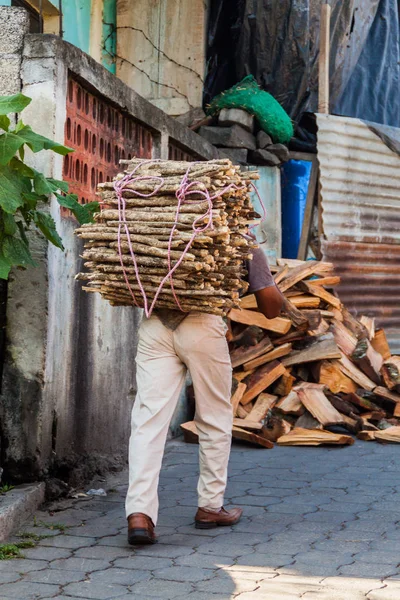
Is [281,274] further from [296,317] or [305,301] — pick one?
[296,317]

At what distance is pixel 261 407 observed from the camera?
7.49 metres

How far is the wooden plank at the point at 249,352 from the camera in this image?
7742 millimetres

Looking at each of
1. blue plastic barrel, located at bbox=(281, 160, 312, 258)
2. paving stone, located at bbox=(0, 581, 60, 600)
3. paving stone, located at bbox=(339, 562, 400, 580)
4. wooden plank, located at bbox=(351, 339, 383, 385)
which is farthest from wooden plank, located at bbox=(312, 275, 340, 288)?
paving stone, located at bbox=(0, 581, 60, 600)

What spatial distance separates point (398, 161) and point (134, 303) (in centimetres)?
722

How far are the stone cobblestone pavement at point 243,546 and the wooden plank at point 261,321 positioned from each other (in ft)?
6.07

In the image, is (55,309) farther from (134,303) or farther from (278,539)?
(278,539)

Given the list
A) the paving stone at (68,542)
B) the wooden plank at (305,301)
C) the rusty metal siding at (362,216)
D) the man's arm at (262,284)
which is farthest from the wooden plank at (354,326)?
the paving stone at (68,542)

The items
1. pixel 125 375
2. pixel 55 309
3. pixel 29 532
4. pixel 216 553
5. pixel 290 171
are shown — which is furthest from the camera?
pixel 290 171

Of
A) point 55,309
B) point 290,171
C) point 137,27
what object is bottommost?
point 55,309

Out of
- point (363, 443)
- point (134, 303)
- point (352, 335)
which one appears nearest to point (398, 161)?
point (352, 335)

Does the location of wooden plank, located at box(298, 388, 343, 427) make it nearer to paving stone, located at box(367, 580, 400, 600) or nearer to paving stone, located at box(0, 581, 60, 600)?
paving stone, located at box(367, 580, 400, 600)

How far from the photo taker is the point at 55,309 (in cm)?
528

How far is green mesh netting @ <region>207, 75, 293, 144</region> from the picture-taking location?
10359 mm

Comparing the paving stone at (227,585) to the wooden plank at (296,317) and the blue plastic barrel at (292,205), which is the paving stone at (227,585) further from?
the blue plastic barrel at (292,205)
